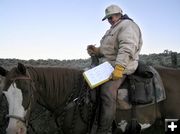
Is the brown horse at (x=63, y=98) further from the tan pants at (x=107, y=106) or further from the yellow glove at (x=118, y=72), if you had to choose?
the yellow glove at (x=118, y=72)

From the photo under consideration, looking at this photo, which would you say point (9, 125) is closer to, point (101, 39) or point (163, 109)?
point (101, 39)

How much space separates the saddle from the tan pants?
222mm

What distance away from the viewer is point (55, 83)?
19.7ft

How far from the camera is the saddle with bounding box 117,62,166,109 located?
604cm

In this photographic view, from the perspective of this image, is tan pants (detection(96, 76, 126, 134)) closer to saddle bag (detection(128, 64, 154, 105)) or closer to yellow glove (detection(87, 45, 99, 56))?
saddle bag (detection(128, 64, 154, 105))

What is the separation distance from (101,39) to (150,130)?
7.20 feet

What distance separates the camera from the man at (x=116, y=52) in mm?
5770

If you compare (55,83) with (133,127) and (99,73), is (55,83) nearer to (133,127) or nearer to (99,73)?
(99,73)

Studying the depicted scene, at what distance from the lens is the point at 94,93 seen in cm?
595

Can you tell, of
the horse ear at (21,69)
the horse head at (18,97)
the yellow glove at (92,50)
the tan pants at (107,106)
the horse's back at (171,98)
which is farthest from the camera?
the yellow glove at (92,50)

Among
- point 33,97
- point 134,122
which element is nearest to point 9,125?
point 33,97

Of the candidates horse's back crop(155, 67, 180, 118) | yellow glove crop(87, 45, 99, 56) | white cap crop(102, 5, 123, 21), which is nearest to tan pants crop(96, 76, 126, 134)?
yellow glove crop(87, 45, 99, 56)

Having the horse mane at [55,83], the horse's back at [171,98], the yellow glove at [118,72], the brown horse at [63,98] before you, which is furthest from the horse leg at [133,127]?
the horse mane at [55,83]

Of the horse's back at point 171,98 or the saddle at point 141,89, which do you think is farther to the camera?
the horse's back at point 171,98
